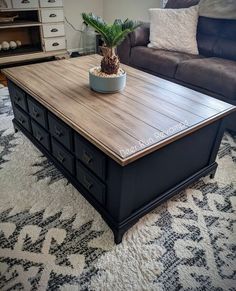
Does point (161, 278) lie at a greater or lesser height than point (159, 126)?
lesser

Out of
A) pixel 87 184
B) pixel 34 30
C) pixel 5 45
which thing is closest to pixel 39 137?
pixel 87 184

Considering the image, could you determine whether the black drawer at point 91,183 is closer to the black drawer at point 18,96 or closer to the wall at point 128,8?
the black drawer at point 18,96

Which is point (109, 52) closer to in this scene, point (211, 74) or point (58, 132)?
point (58, 132)

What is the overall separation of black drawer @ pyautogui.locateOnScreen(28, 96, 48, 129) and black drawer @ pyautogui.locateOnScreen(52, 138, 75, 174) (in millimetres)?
133

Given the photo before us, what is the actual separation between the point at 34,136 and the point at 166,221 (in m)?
1.02

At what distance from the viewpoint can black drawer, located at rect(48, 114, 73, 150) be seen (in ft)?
4.10

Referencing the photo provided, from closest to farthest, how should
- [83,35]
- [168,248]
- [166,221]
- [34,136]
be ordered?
1. [168,248]
2. [166,221]
3. [34,136]
4. [83,35]

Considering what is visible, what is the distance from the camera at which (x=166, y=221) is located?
1.31m

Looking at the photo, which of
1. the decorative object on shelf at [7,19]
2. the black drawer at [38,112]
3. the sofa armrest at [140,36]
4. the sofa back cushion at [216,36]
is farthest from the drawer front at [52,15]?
the black drawer at [38,112]

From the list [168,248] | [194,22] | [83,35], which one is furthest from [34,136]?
[83,35]

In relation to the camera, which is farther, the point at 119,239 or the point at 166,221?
the point at 166,221

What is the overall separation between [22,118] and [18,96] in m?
Result: 0.16

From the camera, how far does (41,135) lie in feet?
5.11

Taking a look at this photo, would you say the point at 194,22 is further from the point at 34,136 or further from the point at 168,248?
the point at 168,248
